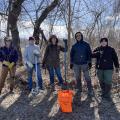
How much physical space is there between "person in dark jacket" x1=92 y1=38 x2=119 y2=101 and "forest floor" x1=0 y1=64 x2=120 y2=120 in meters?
0.47

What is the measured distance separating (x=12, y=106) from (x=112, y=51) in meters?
3.06

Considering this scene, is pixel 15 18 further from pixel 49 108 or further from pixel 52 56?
pixel 49 108

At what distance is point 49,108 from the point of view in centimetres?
846

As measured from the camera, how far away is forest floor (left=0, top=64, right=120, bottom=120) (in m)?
7.82

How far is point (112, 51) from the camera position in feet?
29.0

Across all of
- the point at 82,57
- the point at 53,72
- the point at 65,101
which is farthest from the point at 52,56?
the point at 65,101

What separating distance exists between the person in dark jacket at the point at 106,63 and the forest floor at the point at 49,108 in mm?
474

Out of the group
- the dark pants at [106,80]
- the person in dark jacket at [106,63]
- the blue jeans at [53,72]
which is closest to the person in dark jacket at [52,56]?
the blue jeans at [53,72]

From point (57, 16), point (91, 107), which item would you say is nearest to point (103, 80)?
point (91, 107)

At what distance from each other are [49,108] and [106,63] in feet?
6.38

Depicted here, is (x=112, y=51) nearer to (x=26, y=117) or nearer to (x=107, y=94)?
(x=107, y=94)

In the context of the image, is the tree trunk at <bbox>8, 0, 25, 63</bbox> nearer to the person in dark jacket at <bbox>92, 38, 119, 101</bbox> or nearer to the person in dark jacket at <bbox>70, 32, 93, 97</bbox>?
the person in dark jacket at <bbox>70, 32, 93, 97</bbox>

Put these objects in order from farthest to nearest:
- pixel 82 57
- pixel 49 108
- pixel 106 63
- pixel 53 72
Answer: pixel 53 72, pixel 82 57, pixel 106 63, pixel 49 108

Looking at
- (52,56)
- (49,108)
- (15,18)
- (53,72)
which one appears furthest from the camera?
(15,18)
